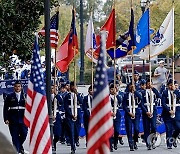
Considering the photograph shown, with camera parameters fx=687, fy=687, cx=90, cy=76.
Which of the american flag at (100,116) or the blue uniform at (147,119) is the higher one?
the american flag at (100,116)

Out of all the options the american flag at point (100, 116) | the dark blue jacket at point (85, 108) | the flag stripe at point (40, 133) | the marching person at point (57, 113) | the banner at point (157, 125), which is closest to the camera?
the american flag at point (100, 116)

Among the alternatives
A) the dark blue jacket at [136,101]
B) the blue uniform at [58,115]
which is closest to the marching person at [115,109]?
the dark blue jacket at [136,101]

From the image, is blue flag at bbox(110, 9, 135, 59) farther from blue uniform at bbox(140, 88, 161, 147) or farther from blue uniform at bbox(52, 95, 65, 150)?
blue uniform at bbox(52, 95, 65, 150)

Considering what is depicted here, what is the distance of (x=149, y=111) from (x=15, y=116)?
138 inches

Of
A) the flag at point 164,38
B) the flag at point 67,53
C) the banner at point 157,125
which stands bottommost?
the banner at point 157,125

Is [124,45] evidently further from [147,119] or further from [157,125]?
[147,119]

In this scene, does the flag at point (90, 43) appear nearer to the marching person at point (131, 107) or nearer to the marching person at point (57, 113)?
the marching person at point (131, 107)

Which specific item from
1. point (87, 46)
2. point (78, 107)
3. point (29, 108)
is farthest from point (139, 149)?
point (29, 108)

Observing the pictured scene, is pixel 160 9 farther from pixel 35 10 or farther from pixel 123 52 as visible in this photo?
pixel 35 10

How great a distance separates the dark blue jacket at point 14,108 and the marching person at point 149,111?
10.7 ft

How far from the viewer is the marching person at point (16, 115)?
51.2ft

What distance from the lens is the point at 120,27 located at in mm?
58688

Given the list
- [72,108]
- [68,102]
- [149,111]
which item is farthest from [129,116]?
[68,102]

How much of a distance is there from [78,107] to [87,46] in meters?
3.41
